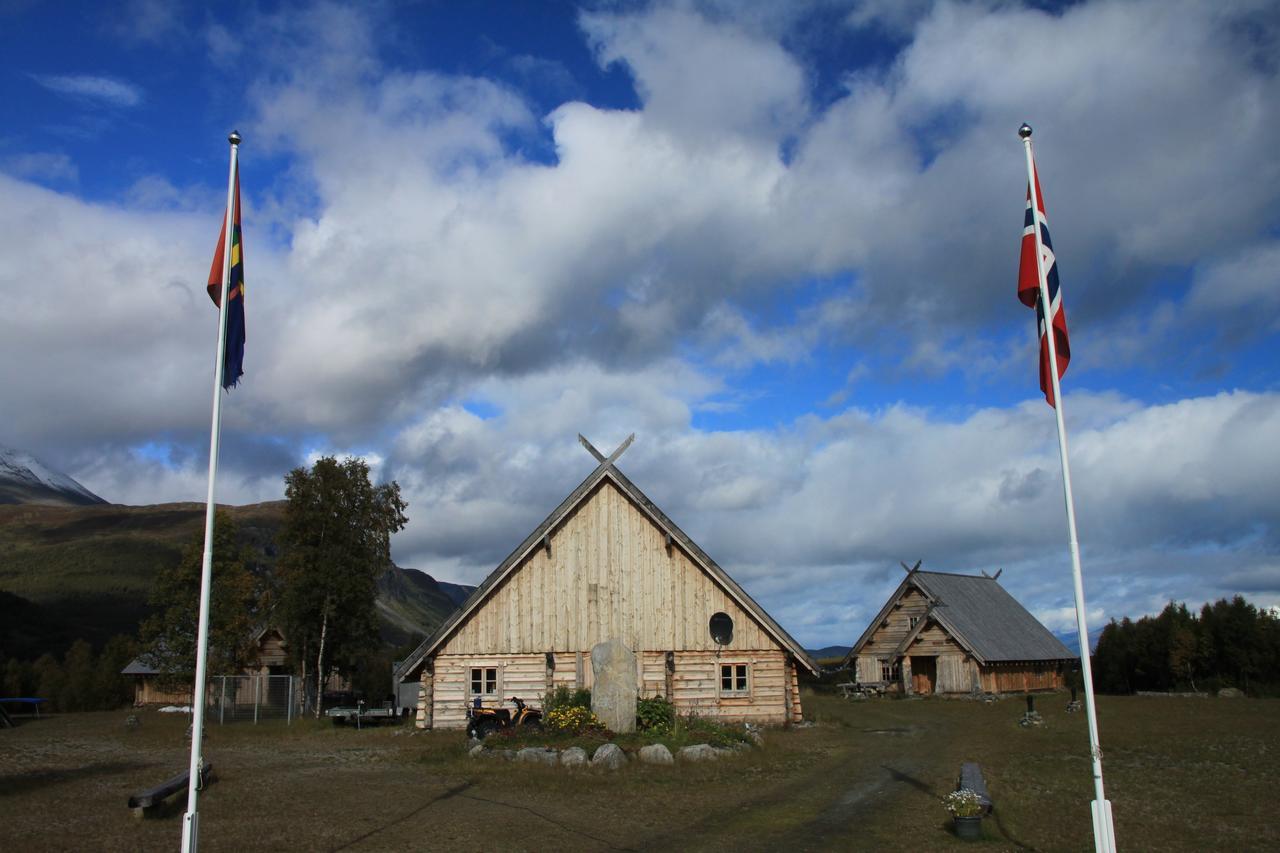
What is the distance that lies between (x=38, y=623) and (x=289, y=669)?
5175 centimetres

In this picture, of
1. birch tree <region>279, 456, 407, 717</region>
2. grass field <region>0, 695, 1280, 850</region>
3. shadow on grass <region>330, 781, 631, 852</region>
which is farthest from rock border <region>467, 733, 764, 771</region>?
birch tree <region>279, 456, 407, 717</region>

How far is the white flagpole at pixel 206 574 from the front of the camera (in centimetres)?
1144

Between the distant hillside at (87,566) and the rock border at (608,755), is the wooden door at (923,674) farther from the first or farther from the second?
the distant hillside at (87,566)

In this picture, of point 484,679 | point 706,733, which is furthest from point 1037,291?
point 484,679

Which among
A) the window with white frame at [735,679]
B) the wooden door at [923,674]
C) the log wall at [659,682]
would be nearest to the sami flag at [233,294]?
the log wall at [659,682]

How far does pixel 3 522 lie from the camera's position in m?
176

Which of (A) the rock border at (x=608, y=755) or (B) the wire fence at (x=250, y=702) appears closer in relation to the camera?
(A) the rock border at (x=608, y=755)

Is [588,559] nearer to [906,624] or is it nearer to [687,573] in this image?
[687,573]

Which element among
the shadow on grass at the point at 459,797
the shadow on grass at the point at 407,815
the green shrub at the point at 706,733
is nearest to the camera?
the shadow on grass at the point at 407,815

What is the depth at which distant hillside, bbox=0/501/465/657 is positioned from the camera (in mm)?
99375

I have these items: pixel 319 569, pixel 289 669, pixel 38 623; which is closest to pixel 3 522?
pixel 38 623

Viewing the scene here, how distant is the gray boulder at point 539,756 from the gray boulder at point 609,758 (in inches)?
37.4

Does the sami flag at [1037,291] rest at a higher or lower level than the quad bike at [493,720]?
higher

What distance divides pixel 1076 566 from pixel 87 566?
144573mm
